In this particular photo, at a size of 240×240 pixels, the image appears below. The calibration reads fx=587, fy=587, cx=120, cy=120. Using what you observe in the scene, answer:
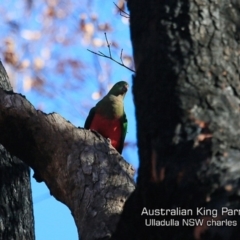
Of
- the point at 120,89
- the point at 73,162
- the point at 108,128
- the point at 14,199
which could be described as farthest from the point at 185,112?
the point at 120,89

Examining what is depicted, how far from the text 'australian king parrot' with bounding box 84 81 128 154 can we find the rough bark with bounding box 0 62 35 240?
168 cm

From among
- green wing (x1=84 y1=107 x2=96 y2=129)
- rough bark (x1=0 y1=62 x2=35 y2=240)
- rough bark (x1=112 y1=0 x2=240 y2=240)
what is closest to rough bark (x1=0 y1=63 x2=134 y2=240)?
rough bark (x1=0 y1=62 x2=35 y2=240)

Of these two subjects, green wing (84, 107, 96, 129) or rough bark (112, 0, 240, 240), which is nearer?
rough bark (112, 0, 240, 240)

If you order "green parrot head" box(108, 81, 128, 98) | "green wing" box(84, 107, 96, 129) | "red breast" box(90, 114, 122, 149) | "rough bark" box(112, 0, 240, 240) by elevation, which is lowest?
"rough bark" box(112, 0, 240, 240)

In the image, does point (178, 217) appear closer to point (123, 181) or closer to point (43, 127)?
point (123, 181)

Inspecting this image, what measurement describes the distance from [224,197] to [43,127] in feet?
5.66

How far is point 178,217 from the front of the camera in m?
1.88

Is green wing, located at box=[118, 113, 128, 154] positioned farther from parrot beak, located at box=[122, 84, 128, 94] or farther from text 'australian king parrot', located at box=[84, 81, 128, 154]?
parrot beak, located at box=[122, 84, 128, 94]

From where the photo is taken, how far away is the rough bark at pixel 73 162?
2.83 metres

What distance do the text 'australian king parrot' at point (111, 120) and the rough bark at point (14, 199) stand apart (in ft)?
5.52

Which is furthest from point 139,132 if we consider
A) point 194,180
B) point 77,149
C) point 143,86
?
point 77,149

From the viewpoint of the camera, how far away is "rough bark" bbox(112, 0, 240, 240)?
6.17 ft

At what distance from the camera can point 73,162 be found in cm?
313

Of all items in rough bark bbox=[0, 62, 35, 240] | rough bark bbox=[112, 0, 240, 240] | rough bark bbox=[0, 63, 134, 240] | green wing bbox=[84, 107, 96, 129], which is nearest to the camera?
rough bark bbox=[112, 0, 240, 240]
